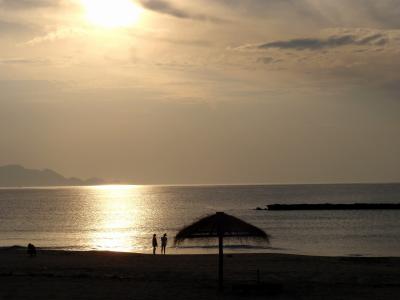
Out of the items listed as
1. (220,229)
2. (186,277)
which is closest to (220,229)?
(220,229)

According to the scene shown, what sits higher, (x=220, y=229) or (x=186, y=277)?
(x=220, y=229)

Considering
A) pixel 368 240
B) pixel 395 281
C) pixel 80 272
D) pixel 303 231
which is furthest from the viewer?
pixel 303 231

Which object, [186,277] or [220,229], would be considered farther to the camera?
[186,277]

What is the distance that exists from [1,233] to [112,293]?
5556cm

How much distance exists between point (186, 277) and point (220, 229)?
5.33m

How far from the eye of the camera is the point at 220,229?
796 inches

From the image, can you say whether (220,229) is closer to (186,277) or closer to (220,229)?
(220,229)

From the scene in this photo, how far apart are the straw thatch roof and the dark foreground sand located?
5.86ft

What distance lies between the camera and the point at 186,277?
24781mm

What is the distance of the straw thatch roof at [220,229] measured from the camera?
2028 centimetres

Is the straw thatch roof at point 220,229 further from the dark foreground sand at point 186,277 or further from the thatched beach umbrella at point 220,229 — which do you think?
the dark foreground sand at point 186,277

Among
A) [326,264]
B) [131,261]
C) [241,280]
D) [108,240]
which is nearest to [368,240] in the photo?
[108,240]

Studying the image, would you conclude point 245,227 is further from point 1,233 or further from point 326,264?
point 1,233

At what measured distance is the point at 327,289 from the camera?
21875 millimetres
